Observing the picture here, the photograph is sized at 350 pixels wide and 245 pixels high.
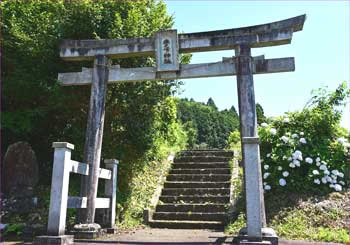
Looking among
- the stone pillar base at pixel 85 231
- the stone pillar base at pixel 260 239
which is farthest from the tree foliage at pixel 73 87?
the stone pillar base at pixel 260 239

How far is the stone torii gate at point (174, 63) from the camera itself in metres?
6.98

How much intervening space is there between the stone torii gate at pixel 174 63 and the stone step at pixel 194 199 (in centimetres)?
283

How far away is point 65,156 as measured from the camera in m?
5.98

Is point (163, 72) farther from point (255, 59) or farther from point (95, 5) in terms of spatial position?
point (95, 5)

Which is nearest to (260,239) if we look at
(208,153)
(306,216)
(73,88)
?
(306,216)

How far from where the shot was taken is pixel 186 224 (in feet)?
27.7

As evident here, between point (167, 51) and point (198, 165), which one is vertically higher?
point (167, 51)

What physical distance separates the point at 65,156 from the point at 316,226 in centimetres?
521

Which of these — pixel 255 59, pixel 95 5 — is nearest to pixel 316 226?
pixel 255 59

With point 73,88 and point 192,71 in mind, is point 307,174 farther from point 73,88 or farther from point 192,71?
point 73,88

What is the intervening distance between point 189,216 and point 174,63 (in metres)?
3.79

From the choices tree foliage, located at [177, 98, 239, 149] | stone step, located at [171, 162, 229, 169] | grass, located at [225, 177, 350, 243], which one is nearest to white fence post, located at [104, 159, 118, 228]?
grass, located at [225, 177, 350, 243]

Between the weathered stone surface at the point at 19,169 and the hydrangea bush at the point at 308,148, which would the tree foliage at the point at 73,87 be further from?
the hydrangea bush at the point at 308,148

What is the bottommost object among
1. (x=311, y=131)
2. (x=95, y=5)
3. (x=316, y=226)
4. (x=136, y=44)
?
(x=316, y=226)
